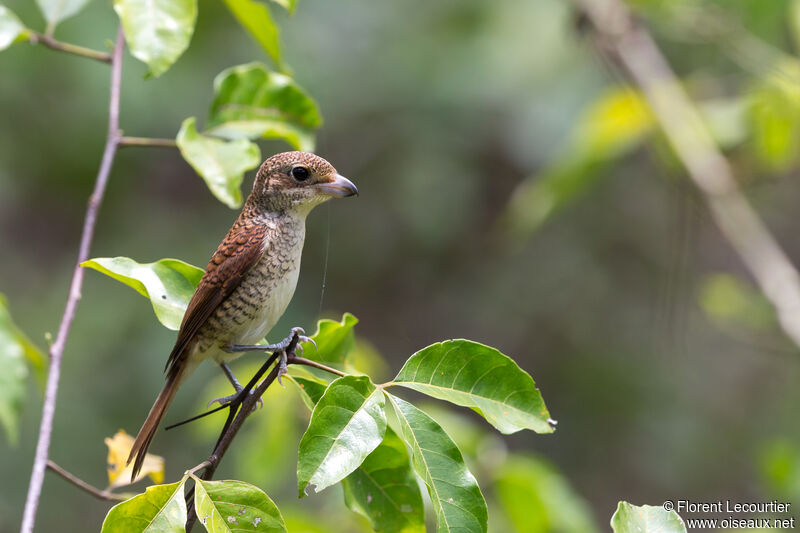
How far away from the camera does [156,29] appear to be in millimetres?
1805

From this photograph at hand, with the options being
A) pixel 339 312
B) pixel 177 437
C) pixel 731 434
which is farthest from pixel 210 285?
pixel 731 434

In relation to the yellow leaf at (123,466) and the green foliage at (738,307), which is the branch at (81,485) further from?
the green foliage at (738,307)

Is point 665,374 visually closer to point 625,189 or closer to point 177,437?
point 625,189

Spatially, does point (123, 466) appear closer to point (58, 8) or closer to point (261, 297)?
point (261, 297)

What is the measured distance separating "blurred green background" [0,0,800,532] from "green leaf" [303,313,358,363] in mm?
2398

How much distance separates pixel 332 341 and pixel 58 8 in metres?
1.20

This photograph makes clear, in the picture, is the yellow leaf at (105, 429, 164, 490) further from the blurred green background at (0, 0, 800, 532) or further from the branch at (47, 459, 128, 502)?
the blurred green background at (0, 0, 800, 532)

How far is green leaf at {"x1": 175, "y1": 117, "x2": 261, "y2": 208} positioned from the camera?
1938 millimetres

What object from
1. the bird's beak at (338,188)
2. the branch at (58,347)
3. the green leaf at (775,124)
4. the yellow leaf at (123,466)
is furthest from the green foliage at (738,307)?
the branch at (58,347)

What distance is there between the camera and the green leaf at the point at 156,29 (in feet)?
5.84

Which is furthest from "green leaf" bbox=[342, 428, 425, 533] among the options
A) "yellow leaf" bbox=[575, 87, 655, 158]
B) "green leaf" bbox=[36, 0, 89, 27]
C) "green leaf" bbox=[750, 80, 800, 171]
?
"green leaf" bbox=[750, 80, 800, 171]

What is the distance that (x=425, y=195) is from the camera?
6.07 metres

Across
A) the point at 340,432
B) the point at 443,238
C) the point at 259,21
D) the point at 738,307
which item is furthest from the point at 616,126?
the point at 443,238

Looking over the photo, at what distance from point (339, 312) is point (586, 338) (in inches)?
79.3
